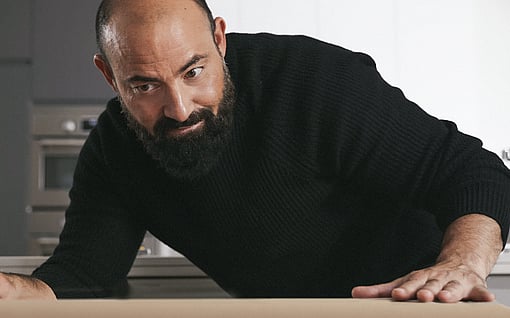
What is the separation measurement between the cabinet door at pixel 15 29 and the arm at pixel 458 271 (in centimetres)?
262

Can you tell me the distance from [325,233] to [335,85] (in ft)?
0.78

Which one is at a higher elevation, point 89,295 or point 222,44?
point 222,44

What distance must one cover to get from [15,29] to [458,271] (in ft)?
9.24

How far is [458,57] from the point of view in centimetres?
297

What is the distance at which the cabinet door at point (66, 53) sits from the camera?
10.3ft

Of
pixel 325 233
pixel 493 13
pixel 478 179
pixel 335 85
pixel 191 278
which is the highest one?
pixel 493 13

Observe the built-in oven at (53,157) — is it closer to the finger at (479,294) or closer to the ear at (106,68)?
the ear at (106,68)

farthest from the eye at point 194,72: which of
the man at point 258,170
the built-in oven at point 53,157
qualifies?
the built-in oven at point 53,157

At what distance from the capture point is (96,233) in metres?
1.22

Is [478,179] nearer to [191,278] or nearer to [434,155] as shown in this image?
[434,155]

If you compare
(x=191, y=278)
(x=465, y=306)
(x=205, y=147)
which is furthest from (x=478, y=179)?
(x=191, y=278)

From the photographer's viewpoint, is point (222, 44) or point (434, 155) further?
point (222, 44)

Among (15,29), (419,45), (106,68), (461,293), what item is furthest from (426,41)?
(461,293)

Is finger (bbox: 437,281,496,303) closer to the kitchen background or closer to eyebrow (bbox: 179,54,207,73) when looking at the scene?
eyebrow (bbox: 179,54,207,73)
